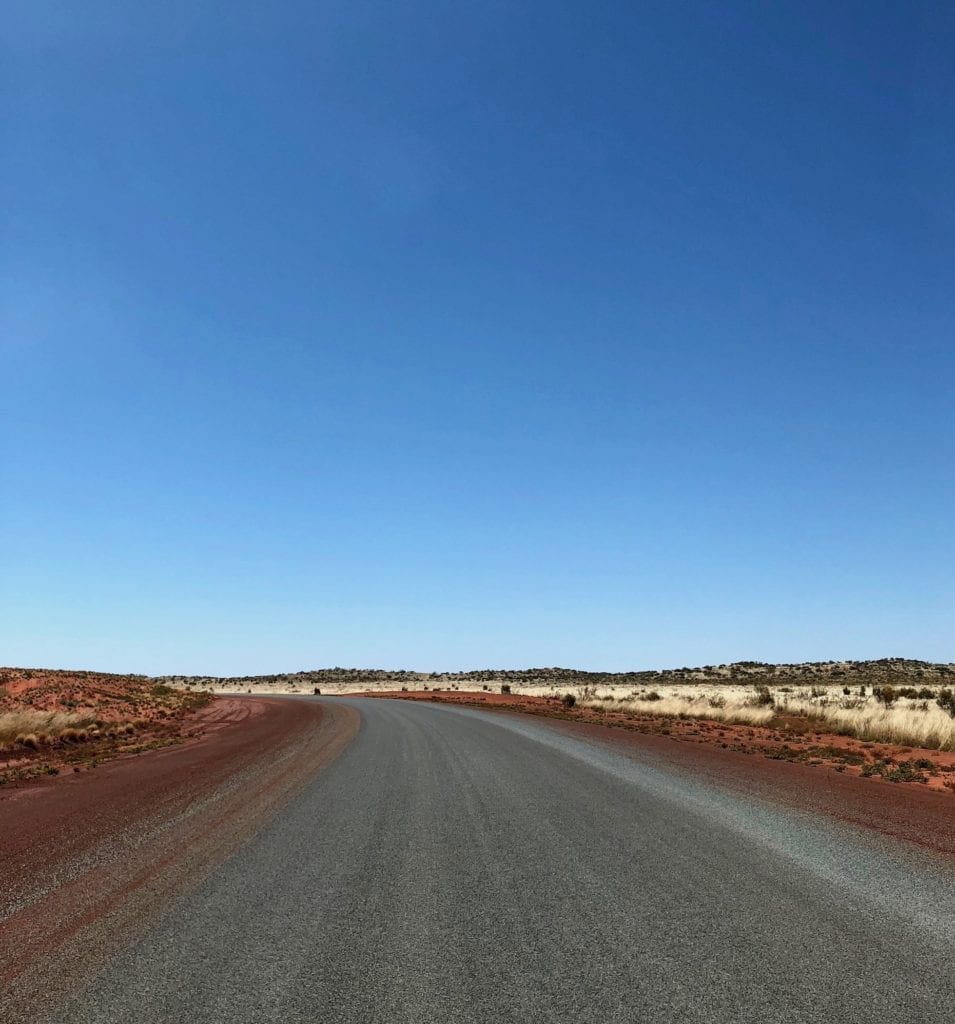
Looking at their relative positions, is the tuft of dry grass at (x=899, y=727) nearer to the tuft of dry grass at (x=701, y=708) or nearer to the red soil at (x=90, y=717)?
the tuft of dry grass at (x=701, y=708)

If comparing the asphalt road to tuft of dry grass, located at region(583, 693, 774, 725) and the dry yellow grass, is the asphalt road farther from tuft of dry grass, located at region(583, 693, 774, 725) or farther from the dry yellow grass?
tuft of dry grass, located at region(583, 693, 774, 725)

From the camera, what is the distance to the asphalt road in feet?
14.6

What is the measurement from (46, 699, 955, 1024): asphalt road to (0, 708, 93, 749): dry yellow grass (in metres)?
20.2


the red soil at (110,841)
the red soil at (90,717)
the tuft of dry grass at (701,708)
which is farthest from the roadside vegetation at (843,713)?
the red soil at (90,717)

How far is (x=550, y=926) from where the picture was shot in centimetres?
569

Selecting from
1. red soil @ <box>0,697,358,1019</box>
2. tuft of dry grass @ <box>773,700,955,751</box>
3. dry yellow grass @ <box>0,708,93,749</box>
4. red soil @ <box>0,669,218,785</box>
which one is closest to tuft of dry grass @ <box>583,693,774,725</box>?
tuft of dry grass @ <box>773,700,955,751</box>

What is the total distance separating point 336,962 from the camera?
5062 mm

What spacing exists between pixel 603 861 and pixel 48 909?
5.40 meters

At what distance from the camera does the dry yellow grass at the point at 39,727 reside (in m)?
25.2

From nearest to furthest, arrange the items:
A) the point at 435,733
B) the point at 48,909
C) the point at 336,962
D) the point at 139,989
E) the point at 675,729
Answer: the point at 139,989, the point at 336,962, the point at 48,909, the point at 435,733, the point at 675,729

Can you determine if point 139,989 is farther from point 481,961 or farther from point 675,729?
point 675,729

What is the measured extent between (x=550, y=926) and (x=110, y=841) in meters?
6.56

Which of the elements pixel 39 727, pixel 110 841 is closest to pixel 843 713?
pixel 110 841

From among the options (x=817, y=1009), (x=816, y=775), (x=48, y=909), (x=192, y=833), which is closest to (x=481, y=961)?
(x=817, y=1009)
